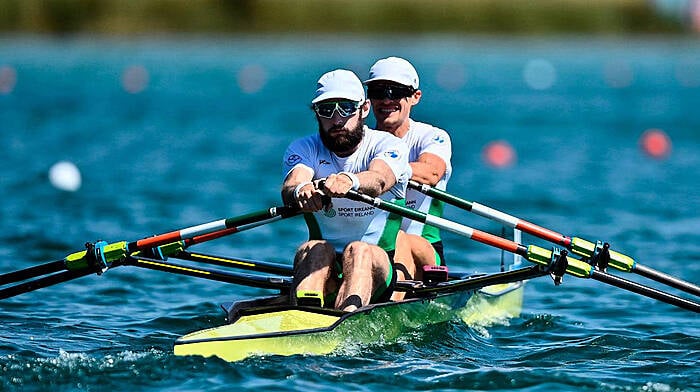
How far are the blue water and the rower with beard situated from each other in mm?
530

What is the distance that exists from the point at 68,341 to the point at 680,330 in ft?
16.1

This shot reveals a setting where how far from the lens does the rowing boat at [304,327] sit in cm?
727

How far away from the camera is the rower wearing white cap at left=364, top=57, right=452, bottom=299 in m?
9.04

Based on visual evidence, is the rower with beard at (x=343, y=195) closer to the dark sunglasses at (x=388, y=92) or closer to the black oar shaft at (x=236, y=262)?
the dark sunglasses at (x=388, y=92)

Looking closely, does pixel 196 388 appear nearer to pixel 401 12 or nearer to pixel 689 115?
pixel 689 115

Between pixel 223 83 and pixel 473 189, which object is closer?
pixel 473 189

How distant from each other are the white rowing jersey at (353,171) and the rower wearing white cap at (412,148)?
58 cm

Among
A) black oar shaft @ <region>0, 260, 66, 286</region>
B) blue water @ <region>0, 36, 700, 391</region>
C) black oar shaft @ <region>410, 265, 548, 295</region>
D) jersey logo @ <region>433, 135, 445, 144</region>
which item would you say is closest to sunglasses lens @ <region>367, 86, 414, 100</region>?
jersey logo @ <region>433, 135, 445, 144</region>

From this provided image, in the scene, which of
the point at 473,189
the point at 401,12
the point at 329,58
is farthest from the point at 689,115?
the point at 401,12

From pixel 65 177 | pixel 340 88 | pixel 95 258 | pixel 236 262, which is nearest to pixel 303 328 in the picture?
pixel 340 88

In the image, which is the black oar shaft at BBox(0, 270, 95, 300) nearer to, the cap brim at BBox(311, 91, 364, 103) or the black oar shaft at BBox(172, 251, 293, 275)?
the black oar shaft at BBox(172, 251, 293, 275)

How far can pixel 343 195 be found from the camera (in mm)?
7668

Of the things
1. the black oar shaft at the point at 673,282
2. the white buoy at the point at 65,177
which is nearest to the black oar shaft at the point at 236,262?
the black oar shaft at the point at 673,282

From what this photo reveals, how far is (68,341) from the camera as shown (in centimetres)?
848
